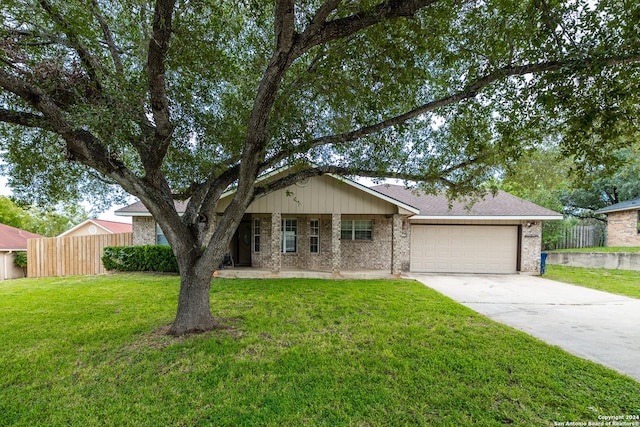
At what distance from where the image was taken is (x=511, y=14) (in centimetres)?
399

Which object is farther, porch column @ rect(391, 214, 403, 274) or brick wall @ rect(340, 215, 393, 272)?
brick wall @ rect(340, 215, 393, 272)

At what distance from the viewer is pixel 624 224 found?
16219 mm

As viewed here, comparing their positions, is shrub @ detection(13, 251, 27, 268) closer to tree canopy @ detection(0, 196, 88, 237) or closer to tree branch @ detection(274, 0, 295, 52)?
tree canopy @ detection(0, 196, 88, 237)

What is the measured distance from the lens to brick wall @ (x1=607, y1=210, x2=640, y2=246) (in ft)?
51.4

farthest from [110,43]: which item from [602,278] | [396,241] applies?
[602,278]

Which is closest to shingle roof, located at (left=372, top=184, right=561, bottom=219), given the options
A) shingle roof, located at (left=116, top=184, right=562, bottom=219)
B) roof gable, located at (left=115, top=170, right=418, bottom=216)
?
shingle roof, located at (left=116, top=184, right=562, bottom=219)

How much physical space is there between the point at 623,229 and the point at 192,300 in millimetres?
22489

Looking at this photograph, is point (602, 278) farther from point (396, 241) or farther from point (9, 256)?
point (9, 256)

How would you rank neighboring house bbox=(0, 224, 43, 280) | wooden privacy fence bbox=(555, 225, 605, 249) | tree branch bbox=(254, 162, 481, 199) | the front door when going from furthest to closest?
wooden privacy fence bbox=(555, 225, 605, 249) → neighboring house bbox=(0, 224, 43, 280) → the front door → tree branch bbox=(254, 162, 481, 199)

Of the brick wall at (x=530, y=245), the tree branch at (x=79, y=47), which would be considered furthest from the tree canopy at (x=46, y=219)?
the brick wall at (x=530, y=245)

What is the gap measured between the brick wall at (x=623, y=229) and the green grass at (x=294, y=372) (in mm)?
16956

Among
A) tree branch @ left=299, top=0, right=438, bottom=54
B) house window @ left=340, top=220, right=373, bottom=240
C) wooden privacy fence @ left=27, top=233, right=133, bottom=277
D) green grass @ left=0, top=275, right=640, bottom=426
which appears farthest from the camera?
house window @ left=340, top=220, right=373, bottom=240

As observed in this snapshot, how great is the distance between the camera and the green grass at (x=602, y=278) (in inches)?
355

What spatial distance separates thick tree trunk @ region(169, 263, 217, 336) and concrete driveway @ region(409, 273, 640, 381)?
5.89m
